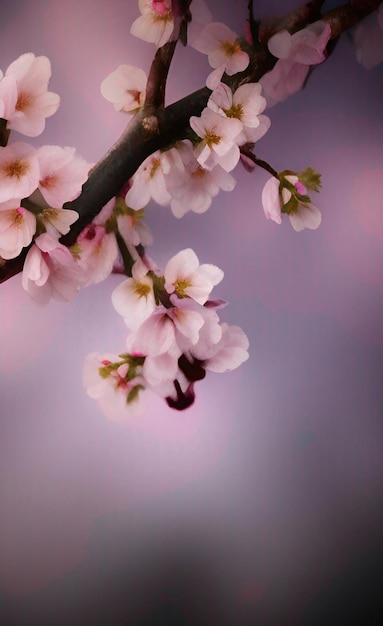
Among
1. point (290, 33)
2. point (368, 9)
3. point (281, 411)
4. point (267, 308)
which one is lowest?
point (281, 411)

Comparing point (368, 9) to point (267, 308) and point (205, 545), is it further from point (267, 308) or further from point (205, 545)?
point (205, 545)

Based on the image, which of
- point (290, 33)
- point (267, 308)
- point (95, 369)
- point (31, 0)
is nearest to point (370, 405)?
point (267, 308)

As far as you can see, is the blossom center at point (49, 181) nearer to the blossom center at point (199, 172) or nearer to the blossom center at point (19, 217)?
the blossom center at point (19, 217)

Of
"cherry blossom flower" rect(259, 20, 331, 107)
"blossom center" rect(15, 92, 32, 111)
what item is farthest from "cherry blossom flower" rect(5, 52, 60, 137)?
"cherry blossom flower" rect(259, 20, 331, 107)

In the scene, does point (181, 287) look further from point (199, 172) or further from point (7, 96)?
point (7, 96)

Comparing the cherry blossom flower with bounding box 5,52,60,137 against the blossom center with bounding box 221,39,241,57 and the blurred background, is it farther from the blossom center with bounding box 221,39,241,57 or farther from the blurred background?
the blossom center with bounding box 221,39,241,57

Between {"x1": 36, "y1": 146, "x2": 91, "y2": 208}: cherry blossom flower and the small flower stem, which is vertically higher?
{"x1": 36, "y1": 146, "x2": 91, "y2": 208}: cherry blossom flower

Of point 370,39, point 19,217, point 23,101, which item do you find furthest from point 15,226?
point 370,39
